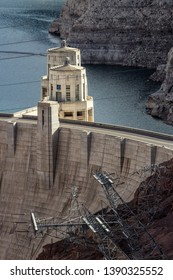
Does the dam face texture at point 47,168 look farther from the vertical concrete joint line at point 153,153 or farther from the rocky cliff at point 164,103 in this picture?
the rocky cliff at point 164,103

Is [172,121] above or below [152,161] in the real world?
below

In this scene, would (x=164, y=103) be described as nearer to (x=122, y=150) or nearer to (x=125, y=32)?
(x=122, y=150)

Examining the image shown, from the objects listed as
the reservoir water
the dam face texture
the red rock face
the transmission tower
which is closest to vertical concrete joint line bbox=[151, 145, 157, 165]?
the dam face texture

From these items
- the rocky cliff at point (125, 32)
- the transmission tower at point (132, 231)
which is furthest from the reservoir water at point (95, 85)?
the transmission tower at point (132, 231)

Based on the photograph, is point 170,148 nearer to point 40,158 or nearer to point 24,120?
point 40,158

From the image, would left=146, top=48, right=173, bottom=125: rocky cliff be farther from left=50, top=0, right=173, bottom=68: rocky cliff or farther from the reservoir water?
left=50, top=0, right=173, bottom=68: rocky cliff
